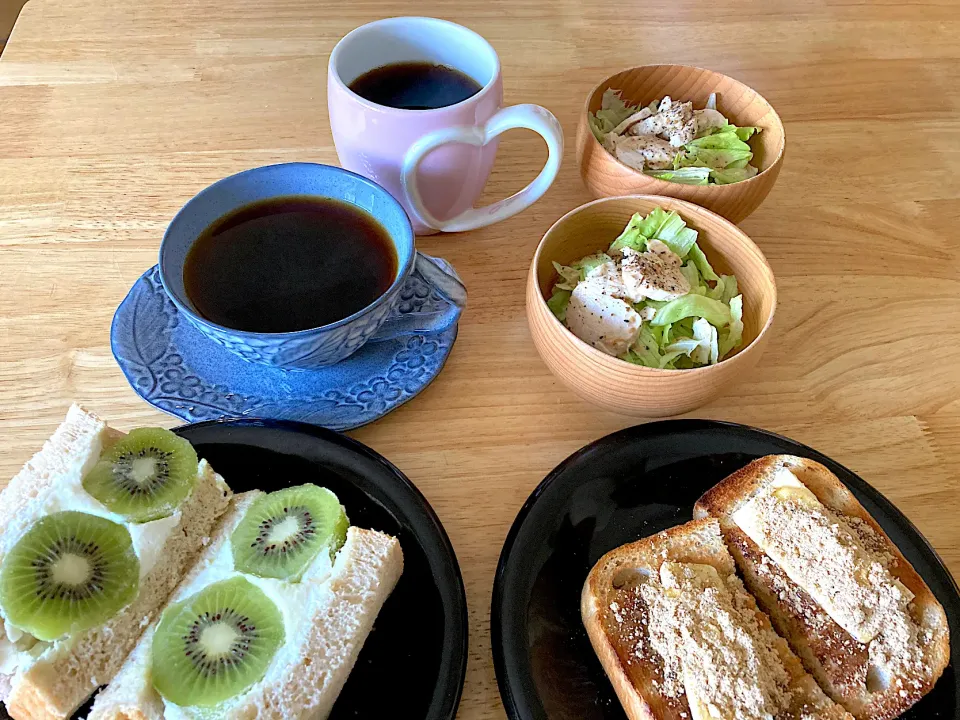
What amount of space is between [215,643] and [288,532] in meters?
0.13

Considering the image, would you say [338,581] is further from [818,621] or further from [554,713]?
[818,621]

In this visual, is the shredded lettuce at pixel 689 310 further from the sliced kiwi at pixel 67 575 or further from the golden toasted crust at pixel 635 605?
the sliced kiwi at pixel 67 575

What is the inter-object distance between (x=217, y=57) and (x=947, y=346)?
144 cm

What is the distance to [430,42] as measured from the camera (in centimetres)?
116

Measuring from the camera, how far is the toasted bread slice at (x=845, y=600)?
0.75m

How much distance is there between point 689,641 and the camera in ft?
2.44

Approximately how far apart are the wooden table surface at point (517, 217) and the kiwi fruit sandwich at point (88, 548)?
0.17 metres

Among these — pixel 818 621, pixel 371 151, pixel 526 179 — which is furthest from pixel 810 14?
pixel 818 621

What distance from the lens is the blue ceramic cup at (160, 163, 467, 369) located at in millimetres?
853

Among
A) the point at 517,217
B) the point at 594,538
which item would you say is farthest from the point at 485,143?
the point at 594,538

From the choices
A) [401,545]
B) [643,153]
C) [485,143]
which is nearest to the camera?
[401,545]

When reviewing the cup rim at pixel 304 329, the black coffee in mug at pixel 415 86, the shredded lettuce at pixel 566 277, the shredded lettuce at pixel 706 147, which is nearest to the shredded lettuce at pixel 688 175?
the shredded lettuce at pixel 706 147

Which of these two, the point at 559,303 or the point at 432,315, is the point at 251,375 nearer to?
the point at 432,315

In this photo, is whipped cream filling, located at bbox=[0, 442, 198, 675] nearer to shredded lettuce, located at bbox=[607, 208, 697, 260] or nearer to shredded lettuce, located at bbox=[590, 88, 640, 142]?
shredded lettuce, located at bbox=[607, 208, 697, 260]
